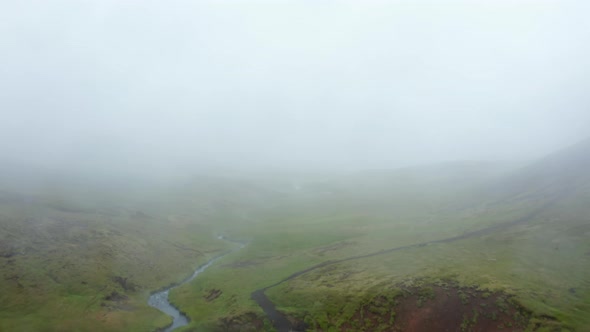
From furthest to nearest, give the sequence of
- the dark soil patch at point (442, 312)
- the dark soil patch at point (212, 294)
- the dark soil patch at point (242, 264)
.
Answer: the dark soil patch at point (242, 264)
the dark soil patch at point (212, 294)
the dark soil patch at point (442, 312)

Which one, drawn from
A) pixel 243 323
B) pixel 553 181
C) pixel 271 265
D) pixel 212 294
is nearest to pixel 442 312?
pixel 243 323

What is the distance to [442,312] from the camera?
63.7 m

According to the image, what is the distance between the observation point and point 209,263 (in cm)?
12569

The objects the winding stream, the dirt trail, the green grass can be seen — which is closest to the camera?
the dirt trail

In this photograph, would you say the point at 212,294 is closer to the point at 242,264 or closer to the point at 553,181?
the point at 242,264

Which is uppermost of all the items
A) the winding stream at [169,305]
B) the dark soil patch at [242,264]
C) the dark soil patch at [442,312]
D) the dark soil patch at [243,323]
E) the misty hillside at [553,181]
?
the misty hillside at [553,181]

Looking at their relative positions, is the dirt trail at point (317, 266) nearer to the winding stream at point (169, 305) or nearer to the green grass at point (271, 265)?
the green grass at point (271, 265)

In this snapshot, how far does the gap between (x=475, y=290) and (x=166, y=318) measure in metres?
62.6

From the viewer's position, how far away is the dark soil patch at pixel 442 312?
59.4m

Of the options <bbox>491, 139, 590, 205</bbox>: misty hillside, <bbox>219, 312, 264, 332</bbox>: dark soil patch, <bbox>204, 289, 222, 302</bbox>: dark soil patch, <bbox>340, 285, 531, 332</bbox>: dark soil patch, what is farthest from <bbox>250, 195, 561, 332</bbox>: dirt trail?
<bbox>340, 285, 531, 332</bbox>: dark soil patch

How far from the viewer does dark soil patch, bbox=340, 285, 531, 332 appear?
5938cm

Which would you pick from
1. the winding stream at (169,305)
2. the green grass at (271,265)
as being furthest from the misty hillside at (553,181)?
the winding stream at (169,305)

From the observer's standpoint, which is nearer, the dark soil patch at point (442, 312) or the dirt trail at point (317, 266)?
the dark soil patch at point (442, 312)

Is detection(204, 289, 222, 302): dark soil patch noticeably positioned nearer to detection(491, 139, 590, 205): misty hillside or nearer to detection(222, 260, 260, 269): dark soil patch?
detection(222, 260, 260, 269): dark soil patch
